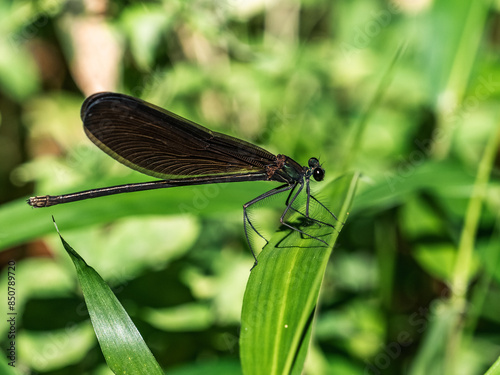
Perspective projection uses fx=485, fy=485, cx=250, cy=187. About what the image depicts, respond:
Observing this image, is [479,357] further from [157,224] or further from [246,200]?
[157,224]

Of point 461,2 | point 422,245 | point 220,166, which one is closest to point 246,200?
point 220,166

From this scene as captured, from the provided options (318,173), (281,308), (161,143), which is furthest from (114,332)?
(318,173)

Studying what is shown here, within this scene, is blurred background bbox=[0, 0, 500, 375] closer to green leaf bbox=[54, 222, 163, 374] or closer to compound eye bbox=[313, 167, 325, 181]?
compound eye bbox=[313, 167, 325, 181]

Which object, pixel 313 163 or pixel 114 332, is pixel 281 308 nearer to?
pixel 114 332

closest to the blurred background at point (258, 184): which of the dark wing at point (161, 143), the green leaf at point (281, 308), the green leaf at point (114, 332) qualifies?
the dark wing at point (161, 143)

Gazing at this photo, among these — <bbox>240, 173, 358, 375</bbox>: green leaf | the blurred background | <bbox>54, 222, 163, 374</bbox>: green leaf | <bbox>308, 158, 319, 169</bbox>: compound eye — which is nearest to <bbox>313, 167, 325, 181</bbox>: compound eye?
<bbox>308, 158, 319, 169</bbox>: compound eye

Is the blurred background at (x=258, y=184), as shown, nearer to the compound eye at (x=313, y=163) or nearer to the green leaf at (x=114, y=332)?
the compound eye at (x=313, y=163)
